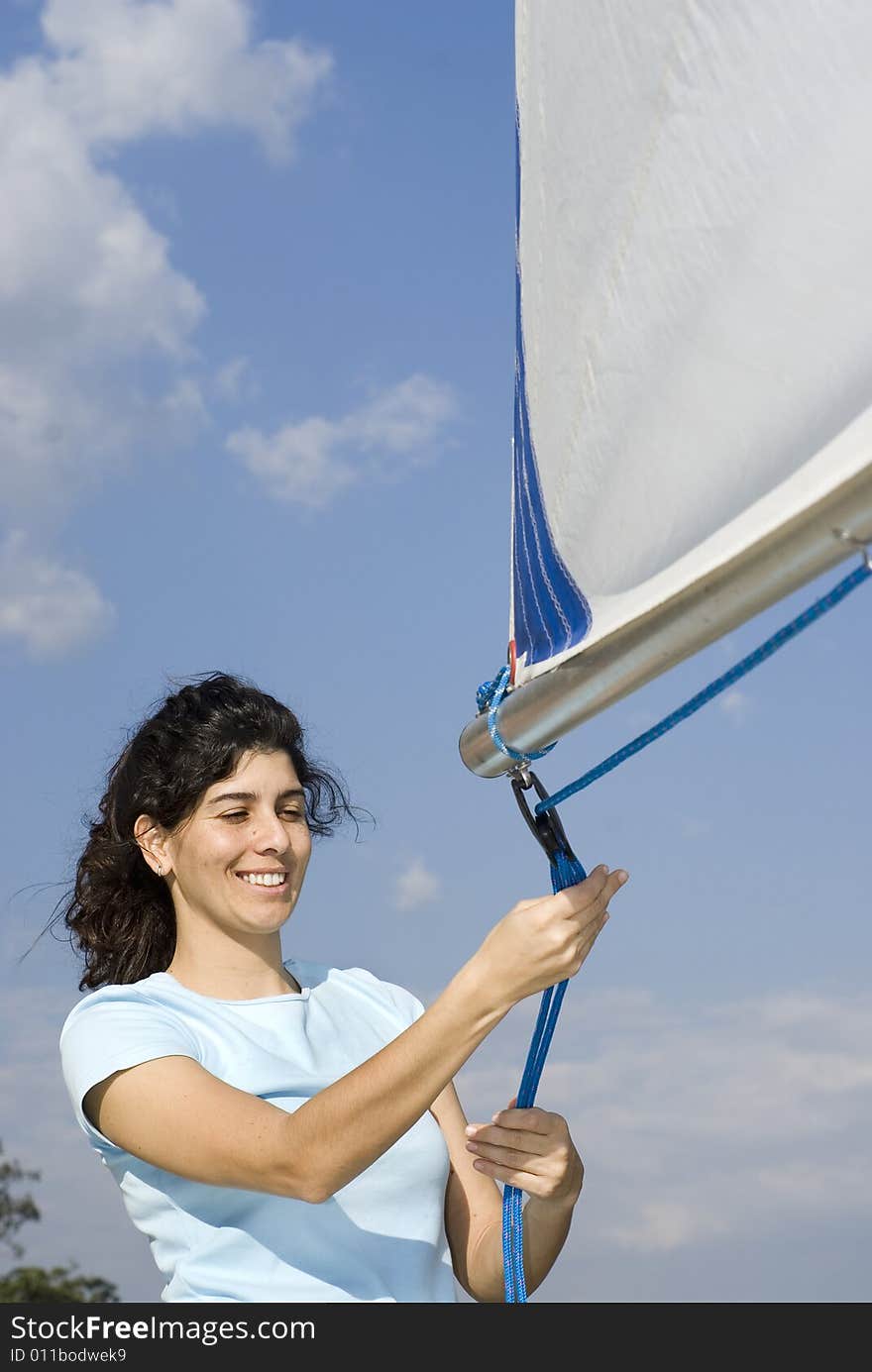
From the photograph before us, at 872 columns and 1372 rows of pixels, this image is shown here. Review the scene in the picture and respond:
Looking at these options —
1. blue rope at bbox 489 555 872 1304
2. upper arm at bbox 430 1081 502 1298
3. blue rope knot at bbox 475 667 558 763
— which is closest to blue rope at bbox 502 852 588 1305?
blue rope at bbox 489 555 872 1304

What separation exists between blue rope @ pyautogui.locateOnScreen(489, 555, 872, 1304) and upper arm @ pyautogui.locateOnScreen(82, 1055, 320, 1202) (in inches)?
11.8

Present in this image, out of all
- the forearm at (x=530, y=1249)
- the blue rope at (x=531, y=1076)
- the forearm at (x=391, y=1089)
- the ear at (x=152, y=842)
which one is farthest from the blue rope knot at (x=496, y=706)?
the ear at (x=152, y=842)

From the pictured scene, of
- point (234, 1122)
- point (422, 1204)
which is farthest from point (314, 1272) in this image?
point (234, 1122)

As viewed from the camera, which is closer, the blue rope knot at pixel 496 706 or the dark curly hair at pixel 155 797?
the blue rope knot at pixel 496 706

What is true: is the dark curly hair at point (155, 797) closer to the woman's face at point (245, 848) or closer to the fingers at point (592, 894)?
the woman's face at point (245, 848)

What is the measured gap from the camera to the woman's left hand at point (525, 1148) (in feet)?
6.12

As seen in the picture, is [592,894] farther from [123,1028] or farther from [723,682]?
[123,1028]

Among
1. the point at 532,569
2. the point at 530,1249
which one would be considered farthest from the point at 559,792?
the point at 530,1249

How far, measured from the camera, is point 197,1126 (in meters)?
1.85

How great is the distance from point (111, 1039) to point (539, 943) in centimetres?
87

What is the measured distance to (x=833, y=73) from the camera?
1.08m

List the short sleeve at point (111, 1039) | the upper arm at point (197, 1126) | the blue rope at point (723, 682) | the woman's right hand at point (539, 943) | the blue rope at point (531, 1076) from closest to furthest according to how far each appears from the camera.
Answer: the blue rope at point (723, 682) < the woman's right hand at point (539, 943) < the blue rope at point (531, 1076) < the upper arm at point (197, 1126) < the short sleeve at point (111, 1039)

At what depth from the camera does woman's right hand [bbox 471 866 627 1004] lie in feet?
4.61

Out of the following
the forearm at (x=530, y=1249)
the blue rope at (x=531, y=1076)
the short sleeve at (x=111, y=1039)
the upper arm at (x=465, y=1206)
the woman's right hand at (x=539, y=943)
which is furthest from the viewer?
Answer: the upper arm at (x=465, y=1206)
